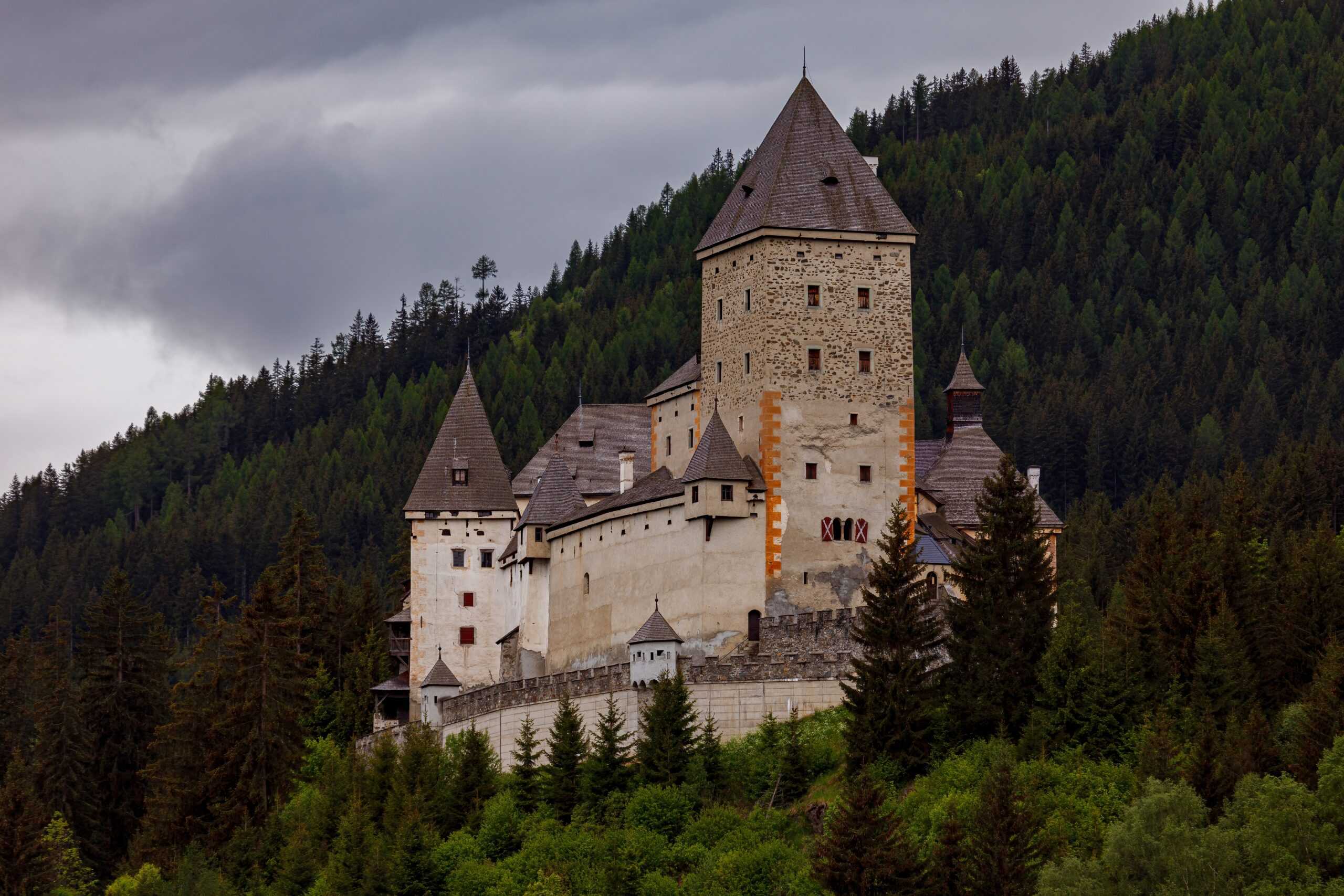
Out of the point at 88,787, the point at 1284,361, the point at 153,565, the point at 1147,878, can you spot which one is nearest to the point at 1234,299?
the point at 1284,361

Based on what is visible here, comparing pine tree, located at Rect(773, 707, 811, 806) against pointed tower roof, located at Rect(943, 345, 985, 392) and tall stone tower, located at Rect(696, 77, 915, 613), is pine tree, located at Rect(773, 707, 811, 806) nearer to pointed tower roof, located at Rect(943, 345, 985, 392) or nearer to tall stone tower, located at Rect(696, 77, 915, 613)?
tall stone tower, located at Rect(696, 77, 915, 613)

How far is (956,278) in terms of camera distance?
18200 centimetres

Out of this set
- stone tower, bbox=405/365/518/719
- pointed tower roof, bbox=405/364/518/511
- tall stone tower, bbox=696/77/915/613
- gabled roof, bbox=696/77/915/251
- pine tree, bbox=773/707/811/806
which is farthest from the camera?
pointed tower roof, bbox=405/364/518/511

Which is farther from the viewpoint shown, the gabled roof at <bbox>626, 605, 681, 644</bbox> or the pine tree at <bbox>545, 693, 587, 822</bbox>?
the gabled roof at <bbox>626, 605, 681, 644</bbox>

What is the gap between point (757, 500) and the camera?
6650 centimetres

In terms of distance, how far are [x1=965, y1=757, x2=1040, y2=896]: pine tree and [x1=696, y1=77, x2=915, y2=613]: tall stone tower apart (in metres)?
15.7

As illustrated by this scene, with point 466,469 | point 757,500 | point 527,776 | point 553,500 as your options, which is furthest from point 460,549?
point 527,776

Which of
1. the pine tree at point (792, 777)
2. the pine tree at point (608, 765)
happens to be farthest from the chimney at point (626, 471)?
the pine tree at point (792, 777)

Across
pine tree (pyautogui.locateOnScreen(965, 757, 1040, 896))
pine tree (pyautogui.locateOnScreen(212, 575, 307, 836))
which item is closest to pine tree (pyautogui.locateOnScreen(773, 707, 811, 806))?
pine tree (pyautogui.locateOnScreen(965, 757, 1040, 896))

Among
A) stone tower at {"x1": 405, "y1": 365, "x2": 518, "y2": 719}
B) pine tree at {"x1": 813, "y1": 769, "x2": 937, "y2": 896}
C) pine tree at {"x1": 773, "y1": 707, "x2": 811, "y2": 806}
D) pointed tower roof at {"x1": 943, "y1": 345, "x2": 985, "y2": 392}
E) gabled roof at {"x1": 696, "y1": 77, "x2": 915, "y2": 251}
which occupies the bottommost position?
pine tree at {"x1": 813, "y1": 769, "x2": 937, "y2": 896}

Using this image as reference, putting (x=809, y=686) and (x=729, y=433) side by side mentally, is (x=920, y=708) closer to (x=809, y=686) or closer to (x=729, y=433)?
(x=809, y=686)

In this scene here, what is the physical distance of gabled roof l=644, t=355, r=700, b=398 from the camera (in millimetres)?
74244

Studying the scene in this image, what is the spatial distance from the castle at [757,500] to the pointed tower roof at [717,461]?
0.25ft

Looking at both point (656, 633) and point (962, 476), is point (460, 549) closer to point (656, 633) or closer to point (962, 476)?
point (656, 633)
